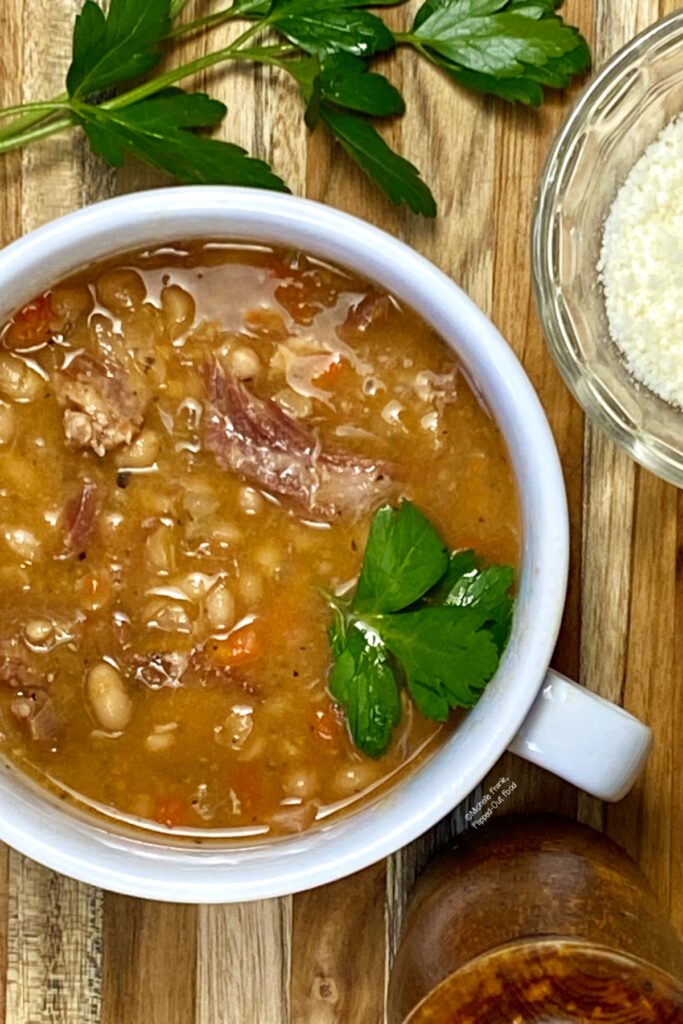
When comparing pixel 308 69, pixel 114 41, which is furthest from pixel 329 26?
pixel 114 41

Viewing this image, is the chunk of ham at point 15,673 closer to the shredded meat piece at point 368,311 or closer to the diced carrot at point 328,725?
the diced carrot at point 328,725

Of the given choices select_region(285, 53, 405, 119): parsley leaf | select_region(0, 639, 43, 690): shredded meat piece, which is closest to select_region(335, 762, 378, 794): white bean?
select_region(0, 639, 43, 690): shredded meat piece

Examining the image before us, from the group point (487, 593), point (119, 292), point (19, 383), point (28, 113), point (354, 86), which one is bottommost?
point (487, 593)

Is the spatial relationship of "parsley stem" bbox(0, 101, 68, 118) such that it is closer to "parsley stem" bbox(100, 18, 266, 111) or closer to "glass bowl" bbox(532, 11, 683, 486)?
"parsley stem" bbox(100, 18, 266, 111)

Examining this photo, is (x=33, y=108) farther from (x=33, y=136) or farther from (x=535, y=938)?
(x=535, y=938)

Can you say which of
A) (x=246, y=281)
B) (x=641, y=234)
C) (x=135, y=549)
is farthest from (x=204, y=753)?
(x=641, y=234)

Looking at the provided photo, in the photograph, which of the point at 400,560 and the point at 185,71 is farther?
the point at 185,71
